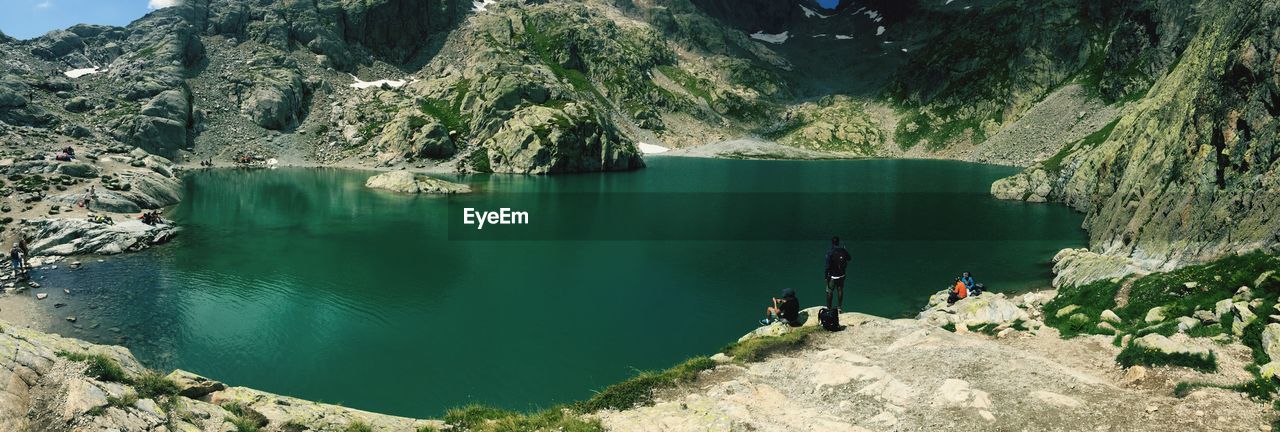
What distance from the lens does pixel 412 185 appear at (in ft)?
336

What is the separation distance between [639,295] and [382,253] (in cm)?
2772

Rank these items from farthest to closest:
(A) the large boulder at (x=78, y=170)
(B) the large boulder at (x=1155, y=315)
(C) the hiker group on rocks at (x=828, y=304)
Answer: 1. (A) the large boulder at (x=78, y=170)
2. (C) the hiker group on rocks at (x=828, y=304)
3. (B) the large boulder at (x=1155, y=315)

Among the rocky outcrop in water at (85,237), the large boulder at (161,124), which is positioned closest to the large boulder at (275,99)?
the large boulder at (161,124)

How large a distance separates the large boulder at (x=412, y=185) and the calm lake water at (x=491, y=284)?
18359 millimetres

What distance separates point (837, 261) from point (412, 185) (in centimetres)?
9310

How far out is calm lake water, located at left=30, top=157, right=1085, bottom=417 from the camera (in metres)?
26.9

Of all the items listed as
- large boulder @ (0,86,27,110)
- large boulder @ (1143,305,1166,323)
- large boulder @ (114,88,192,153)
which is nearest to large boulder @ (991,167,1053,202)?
large boulder @ (1143,305,1166,323)

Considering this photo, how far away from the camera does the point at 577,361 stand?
89.7ft

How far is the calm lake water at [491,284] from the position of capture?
88.3 feet

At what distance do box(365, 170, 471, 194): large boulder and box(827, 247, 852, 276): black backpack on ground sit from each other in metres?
88.3

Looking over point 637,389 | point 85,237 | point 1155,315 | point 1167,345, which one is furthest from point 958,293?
point 85,237

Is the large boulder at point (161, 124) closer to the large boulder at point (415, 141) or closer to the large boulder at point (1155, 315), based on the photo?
the large boulder at point (415, 141)

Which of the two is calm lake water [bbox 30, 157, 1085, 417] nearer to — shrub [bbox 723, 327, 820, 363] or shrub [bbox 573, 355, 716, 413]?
shrub [bbox 723, 327, 820, 363]

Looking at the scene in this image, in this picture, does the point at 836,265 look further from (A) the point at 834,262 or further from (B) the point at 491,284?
(B) the point at 491,284
